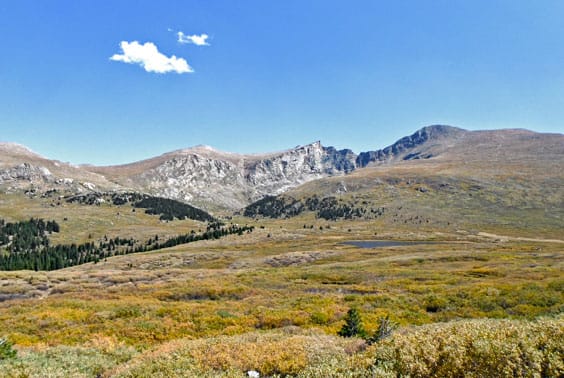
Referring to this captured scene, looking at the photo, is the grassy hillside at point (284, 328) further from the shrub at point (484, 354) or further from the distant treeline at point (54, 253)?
the distant treeline at point (54, 253)

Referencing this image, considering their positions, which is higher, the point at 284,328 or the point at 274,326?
the point at 284,328

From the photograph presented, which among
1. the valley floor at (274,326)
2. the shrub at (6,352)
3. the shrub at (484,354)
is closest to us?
the shrub at (484,354)

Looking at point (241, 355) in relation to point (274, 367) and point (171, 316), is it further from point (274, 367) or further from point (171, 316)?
point (171, 316)

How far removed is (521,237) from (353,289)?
174216 millimetres

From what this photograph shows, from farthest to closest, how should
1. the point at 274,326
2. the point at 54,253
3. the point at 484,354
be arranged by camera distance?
the point at 54,253, the point at 274,326, the point at 484,354

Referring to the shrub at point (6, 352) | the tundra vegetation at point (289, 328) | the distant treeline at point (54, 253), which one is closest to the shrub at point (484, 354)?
the tundra vegetation at point (289, 328)

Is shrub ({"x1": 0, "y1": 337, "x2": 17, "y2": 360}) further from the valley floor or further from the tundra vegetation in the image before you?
the valley floor

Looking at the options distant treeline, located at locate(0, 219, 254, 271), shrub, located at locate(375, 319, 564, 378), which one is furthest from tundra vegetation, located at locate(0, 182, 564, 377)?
distant treeline, located at locate(0, 219, 254, 271)

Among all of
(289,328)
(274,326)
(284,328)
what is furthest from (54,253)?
(289,328)

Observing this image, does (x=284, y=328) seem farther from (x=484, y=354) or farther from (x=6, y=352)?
(x=484, y=354)

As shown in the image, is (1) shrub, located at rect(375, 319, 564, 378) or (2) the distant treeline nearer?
(1) shrub, located at rect(375, 319, 564, 378)

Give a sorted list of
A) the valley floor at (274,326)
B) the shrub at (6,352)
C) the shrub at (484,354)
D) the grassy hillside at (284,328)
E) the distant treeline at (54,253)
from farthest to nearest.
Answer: the distant treeline at (54,253)
the shrub at (6,352)
the valley floor at (274,326)
the grassy hillside at (284,328)
the shrub at (484,354)

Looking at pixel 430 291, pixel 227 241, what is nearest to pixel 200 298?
pixel 430 291

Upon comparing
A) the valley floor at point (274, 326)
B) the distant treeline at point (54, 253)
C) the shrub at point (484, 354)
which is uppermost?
the shrub at point (484, 354)
